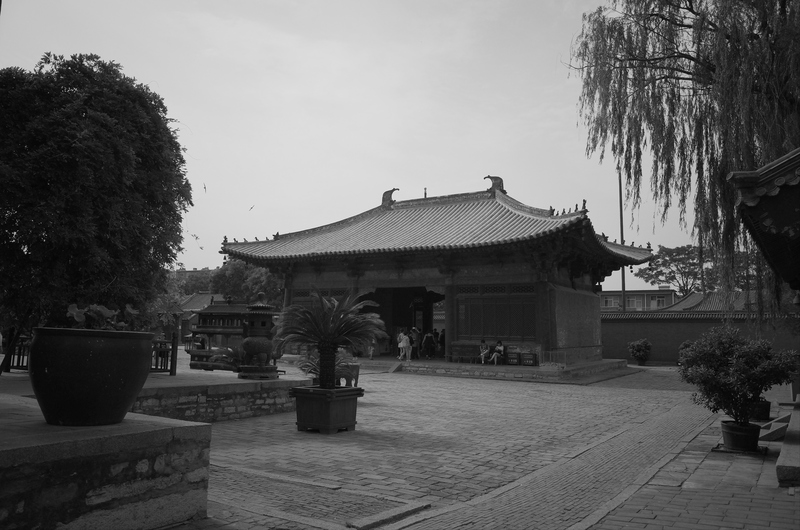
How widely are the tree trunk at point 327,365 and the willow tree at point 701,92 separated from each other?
6152 mm

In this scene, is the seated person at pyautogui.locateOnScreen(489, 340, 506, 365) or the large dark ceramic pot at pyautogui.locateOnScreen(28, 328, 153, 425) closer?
the large dark ceramic pot at pyautogui.locateOnScreen(28, 328, 153, 425)

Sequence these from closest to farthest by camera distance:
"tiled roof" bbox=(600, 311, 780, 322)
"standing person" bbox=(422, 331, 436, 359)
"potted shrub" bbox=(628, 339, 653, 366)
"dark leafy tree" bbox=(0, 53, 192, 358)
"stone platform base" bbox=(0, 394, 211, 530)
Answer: "stone platform base" bbox=(0, 394, 211, 530)
"dark leafy tree" bbox=(0, 53, 192, 358)
"standing person" bbox=(422, 331, 436, 359)
"potted shrub" bbox=(628, 339, 653, 366)
"tiled roof" bbox=(600, 311, 780, 322)

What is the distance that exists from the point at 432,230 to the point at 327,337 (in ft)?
50.5

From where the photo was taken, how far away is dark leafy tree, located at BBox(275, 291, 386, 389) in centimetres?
869

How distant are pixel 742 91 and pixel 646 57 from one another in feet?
7.46

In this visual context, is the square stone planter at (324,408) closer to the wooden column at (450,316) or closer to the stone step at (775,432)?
the stone step at (775,432)

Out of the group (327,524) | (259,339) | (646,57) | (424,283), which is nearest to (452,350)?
(424,283)

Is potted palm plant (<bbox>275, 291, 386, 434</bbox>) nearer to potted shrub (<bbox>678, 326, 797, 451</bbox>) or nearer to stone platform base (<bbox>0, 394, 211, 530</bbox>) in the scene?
stone platform base (<bbox>0, 394, 211, 530</bbox>)

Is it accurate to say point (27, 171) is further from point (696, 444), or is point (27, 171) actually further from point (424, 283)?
point (424, 283)

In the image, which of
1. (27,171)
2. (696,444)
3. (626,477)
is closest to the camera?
(626,477)

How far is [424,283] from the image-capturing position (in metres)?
22.4

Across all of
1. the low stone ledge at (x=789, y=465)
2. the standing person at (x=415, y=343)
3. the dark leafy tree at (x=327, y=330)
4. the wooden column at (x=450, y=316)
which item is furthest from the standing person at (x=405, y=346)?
the low stone ledge at (x=789, y=465)

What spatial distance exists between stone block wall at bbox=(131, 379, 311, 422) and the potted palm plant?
4.42 feet

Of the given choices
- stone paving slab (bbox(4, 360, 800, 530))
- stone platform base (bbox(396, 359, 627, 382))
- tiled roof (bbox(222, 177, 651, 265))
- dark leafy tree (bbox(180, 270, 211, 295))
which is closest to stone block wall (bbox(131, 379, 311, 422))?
stone paving slab (bbox(4, 360, 800, 530))
